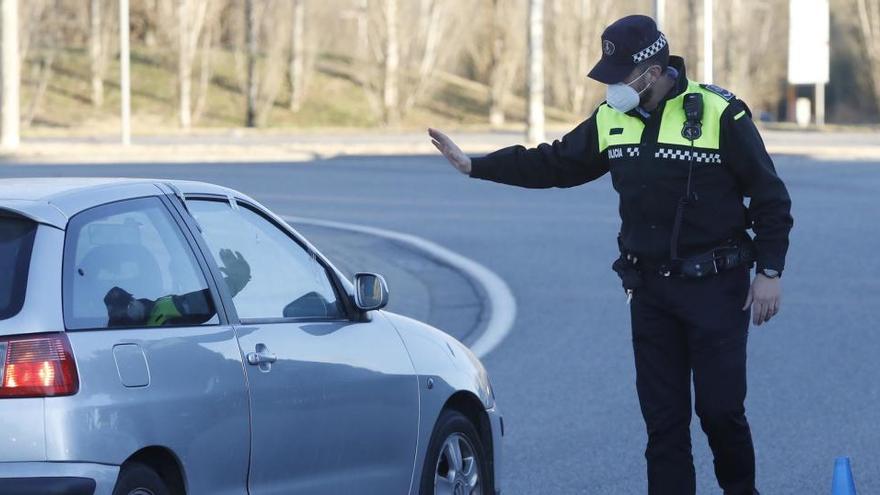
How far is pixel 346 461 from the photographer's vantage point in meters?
5.18

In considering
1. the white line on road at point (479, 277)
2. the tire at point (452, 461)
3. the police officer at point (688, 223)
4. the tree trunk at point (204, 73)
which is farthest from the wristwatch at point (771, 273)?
the tree trunk at point (204, 73)

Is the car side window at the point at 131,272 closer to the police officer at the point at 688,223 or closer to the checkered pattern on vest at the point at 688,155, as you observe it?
the police officer at the point at 688,223

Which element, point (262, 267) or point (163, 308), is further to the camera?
point (262, 267)

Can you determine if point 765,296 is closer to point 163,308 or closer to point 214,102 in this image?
point 163,308

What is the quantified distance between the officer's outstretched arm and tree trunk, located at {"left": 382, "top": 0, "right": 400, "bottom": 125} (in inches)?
2030

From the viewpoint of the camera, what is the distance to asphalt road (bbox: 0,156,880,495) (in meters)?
7.54

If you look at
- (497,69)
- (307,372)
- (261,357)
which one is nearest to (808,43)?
(497,69)

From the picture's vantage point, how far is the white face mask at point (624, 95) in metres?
5.56

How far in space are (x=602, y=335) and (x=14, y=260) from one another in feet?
24.6

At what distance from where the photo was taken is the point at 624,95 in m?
5.57

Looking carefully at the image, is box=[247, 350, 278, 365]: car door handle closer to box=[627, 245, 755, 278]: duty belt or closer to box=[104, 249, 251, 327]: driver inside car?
box=[104, 249, 251, 327]: driver inside car

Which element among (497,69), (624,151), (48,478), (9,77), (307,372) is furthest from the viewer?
(497,69)

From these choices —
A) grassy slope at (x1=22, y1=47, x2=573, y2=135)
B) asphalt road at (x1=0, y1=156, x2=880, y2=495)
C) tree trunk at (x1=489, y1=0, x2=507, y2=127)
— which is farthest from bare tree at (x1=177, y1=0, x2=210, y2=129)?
asphalt road at (x1=0, y1=156, x2=880, y2=495)

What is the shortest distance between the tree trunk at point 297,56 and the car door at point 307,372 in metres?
57.0
